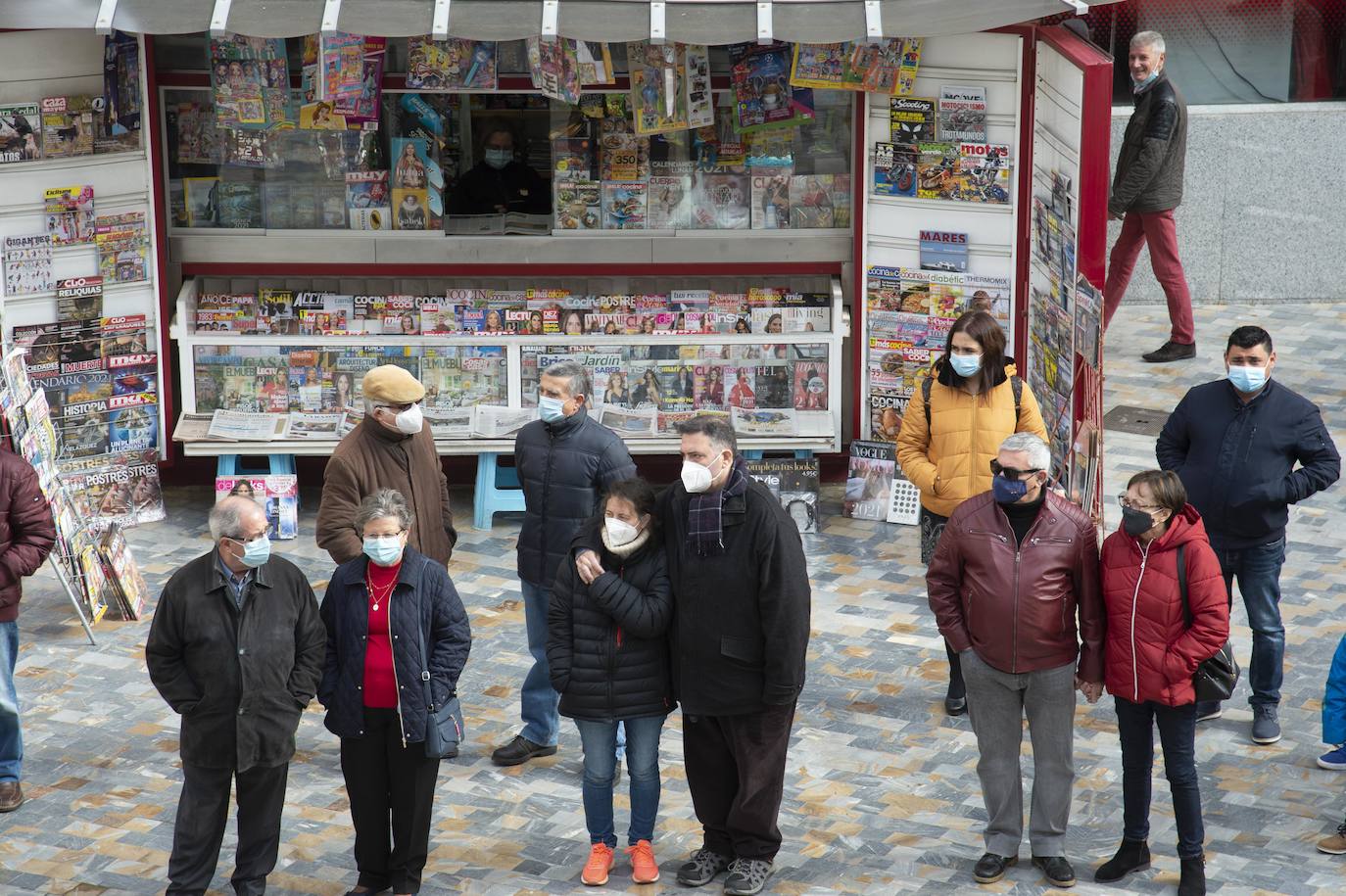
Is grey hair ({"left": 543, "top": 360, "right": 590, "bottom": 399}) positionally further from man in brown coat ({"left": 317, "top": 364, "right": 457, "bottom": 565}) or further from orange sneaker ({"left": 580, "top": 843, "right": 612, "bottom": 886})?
orange sneaker ({"left": 580, "top": 843, "right": 612, "bottom": 886})

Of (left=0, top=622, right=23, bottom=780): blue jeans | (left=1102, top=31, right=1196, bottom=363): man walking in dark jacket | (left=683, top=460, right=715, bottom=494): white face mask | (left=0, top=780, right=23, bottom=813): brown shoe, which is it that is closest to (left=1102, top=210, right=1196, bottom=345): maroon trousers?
(left=1102, top=31, right=1196, bottom=363): man walking in dark jacket

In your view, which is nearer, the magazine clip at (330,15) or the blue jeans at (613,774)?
the blue jeans at (613,774)

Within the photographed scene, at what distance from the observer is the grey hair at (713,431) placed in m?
6.21

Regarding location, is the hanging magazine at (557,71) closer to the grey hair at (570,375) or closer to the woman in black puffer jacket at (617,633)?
the grey hair at (570,375)

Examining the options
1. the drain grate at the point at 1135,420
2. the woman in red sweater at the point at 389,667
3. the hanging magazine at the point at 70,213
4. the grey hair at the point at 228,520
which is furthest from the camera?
the drain grate at the point at 1135,420

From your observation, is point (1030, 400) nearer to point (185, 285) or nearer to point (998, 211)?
point (998, 211)

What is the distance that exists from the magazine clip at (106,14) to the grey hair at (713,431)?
3840 mm

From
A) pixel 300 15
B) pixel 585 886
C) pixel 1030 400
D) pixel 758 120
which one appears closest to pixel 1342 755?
pixel 1030 400

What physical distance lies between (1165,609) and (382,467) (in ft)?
9.41

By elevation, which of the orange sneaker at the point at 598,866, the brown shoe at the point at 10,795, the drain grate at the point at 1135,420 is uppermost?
the drain grate at the point at 1135,420

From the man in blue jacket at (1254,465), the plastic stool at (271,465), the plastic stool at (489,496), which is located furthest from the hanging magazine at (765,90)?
the man in blue jacket at (1254,465)

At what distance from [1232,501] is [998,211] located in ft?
9.31

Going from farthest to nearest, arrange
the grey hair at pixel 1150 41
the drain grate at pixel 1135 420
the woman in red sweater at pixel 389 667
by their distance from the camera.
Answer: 1. the drain grate at pixel 1135 420
2. the grey hair at pixel 1150 41
3. the woman in red sweater at pixel 389 667

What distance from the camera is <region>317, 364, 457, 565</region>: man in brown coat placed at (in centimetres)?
707
